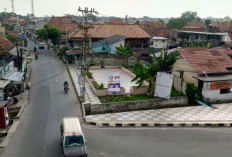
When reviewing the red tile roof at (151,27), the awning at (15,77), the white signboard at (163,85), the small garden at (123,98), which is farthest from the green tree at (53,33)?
the white signboard at (163,85)

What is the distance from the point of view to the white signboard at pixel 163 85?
73.4ft

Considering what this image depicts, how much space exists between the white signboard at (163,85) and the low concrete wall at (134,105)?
2.21 feet

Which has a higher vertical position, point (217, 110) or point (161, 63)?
point (161, 63)

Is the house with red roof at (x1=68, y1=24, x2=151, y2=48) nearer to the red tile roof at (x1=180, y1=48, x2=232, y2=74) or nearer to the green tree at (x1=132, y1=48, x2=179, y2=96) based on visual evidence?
the red tile roof at (x1=180, y1=48, x2=232, y2=74)

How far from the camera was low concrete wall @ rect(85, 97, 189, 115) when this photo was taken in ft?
69.9

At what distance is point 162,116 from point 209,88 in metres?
6.60

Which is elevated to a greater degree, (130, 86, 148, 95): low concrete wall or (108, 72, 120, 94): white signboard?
(108, 72, 120, 94): white signboard

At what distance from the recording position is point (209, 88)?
2400 cm

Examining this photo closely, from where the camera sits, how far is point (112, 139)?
16703 mm

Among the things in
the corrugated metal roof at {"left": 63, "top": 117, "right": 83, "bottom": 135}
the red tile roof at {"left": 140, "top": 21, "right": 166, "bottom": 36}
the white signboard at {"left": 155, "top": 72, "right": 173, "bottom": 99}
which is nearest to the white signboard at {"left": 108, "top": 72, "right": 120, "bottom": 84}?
the white signboard at {"left": 155, "top": 72, "right": 173, "bottom": 99}

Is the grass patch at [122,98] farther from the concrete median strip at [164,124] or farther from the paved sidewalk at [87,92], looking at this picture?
the concrete median strip at [164,124]

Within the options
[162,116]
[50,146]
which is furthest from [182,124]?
[50,146]

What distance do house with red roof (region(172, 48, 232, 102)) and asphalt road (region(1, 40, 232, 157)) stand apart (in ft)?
19.6

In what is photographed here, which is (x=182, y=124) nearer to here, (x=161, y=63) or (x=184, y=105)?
(x=184, y=105)
